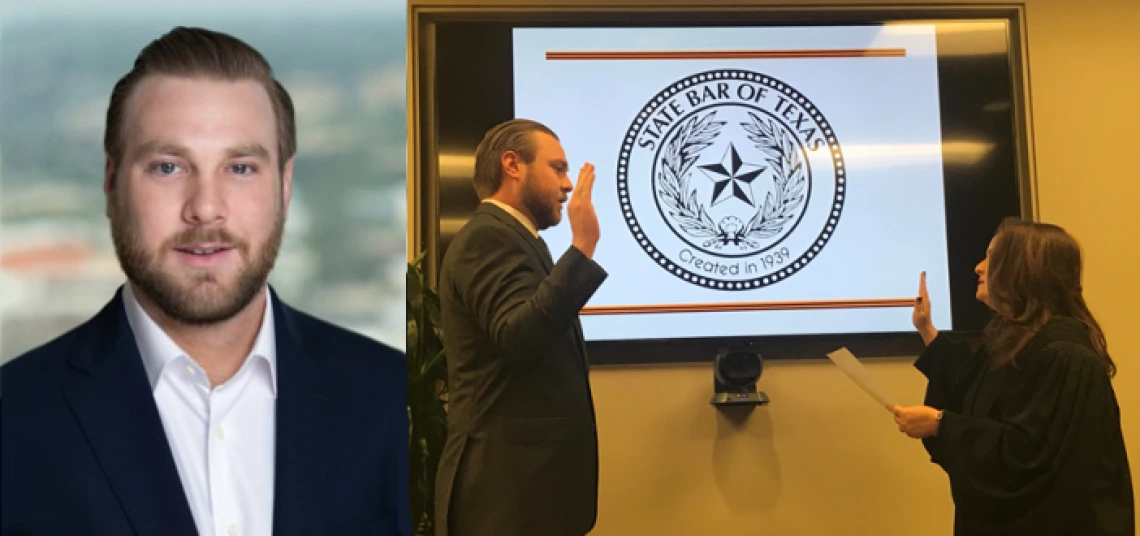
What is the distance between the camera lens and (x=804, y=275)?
3.53 metres

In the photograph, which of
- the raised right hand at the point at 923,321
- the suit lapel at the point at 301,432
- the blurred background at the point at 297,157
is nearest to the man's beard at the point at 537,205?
the blurred background at the point at 297,157

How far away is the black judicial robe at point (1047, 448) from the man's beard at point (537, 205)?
123 cm

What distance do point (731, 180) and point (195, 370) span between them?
8.05 feet

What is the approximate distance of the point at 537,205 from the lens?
8.42 feet

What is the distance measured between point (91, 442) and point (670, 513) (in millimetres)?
2395

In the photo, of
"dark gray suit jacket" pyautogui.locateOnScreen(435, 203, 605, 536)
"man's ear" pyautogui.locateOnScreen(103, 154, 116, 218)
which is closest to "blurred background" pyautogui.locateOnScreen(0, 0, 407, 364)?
"man's ear" pyautogui.locateOnScreen(103, 154, 116, 218)

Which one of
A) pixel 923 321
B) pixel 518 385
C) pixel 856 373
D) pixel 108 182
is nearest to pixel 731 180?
pixel 923 321

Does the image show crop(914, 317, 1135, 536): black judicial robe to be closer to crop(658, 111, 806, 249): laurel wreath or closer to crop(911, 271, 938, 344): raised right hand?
crop(911, 271, 938, 344): raised right hand

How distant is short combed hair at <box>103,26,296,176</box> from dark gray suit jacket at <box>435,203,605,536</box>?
33.5 inches

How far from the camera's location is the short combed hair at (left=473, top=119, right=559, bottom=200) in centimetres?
262

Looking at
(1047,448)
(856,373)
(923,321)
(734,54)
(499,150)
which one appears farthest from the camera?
(734,54)

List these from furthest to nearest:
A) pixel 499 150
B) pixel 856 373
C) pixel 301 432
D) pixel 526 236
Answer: pixel 856 373, pixel 499 150, pixel 526 236, pixel 301 432

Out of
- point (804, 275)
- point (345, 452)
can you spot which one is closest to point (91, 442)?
point (345, 452)

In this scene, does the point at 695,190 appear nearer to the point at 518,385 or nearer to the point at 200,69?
the point at 518,385
